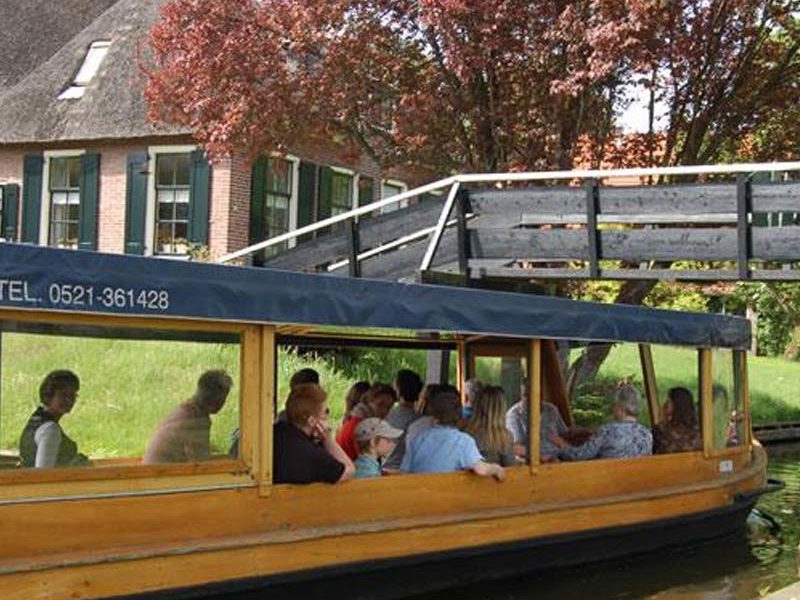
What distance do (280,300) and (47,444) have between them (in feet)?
4.99

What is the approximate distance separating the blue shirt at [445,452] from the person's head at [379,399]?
1195 millimetres

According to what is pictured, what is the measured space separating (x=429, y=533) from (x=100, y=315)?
2740 millimetres

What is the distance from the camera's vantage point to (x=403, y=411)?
390 inches

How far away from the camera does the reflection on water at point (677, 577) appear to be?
911 centimetres

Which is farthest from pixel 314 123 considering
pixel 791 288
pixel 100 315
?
pixel 791 288

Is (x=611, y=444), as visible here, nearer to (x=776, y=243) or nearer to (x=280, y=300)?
(x=776, y=243)

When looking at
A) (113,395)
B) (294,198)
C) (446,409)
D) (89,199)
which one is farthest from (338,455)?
(89,199)

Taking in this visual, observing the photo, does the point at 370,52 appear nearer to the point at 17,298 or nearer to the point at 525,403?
the point at 525,403

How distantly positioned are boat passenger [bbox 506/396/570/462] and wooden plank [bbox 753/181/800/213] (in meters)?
2.89

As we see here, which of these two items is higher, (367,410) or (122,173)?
(122,173)

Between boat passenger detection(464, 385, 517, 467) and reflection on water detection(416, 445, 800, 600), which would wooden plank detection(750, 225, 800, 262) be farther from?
boat passenger detection(464, 385, 517, 467)

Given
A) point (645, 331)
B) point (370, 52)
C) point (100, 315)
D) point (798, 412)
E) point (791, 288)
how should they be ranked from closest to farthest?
point (100, 315) < point (645, 331) < point (370, 52) < point (798, 412) < point (791, 288)

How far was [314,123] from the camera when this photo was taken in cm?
1491

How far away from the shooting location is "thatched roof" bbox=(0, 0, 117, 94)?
2452cm
